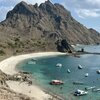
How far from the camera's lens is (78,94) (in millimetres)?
90625

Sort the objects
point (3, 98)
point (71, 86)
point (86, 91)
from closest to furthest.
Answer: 1. point (3, 98)
2. point (86, 91)
3. point (71, 86)

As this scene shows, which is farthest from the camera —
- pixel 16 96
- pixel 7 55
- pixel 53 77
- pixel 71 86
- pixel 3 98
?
pixel 7 55

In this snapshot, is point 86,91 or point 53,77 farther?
point 53,77

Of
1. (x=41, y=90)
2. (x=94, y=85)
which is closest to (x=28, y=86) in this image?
(x=41, y=90)

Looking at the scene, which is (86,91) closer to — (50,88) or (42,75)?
(50,88)

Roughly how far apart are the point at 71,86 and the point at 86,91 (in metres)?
8.55

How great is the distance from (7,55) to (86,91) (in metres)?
103

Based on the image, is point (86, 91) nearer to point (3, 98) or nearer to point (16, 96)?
point (16, 96)

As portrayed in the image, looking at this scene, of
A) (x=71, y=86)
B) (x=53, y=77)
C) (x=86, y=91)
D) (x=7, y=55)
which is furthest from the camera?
(x=7, y=55)

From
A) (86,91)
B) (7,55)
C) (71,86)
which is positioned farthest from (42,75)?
(7,55)

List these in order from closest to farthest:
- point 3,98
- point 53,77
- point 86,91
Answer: point 3,98 < point 86,91 < point 53,77

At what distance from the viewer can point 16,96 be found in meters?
73.1

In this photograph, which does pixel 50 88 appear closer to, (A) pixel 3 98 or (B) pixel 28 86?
(B) pixel 28 86

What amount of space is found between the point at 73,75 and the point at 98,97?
39.9 metres
